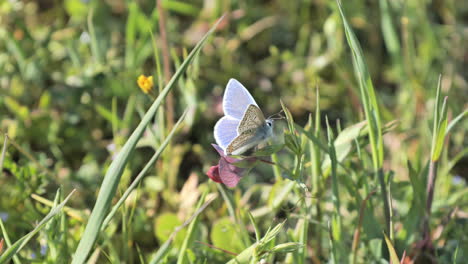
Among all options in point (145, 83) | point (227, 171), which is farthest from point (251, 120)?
point (145, 83)

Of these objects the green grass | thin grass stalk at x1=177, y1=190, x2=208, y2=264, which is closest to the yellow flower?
the green grass

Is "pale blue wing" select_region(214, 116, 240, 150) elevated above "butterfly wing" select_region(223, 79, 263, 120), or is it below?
below

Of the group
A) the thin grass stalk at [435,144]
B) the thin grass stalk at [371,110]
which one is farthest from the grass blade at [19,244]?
the thin grass stalk at [435,144]

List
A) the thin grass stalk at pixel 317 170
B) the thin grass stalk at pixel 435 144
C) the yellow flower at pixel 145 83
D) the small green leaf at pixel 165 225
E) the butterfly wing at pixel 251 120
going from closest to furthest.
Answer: the butterfly wing at pixel 251 120, the thin grass stalk at pixel 435 144, the thin grass stalk at pixel 317 170, the yellow flower at pixel 145 83, the small green leaf at pixel 165 225

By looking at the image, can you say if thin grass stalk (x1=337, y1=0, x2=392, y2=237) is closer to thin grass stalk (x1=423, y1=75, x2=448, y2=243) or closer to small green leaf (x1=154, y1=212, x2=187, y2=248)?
thin grass stalk (x1=423, y1=75, x2=448, y2=243)

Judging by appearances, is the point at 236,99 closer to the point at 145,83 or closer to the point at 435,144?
the point at 145,83

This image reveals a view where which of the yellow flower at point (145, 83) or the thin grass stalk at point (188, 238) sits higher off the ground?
the yellow flower at point (145, 83)

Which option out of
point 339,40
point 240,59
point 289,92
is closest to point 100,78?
point 240,59

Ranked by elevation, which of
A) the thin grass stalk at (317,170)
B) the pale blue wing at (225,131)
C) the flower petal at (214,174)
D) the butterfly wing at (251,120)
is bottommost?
the thin grass stalk at (317,170)

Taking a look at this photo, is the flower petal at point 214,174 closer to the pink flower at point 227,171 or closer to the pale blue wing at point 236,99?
the pink flower at point 227,171
